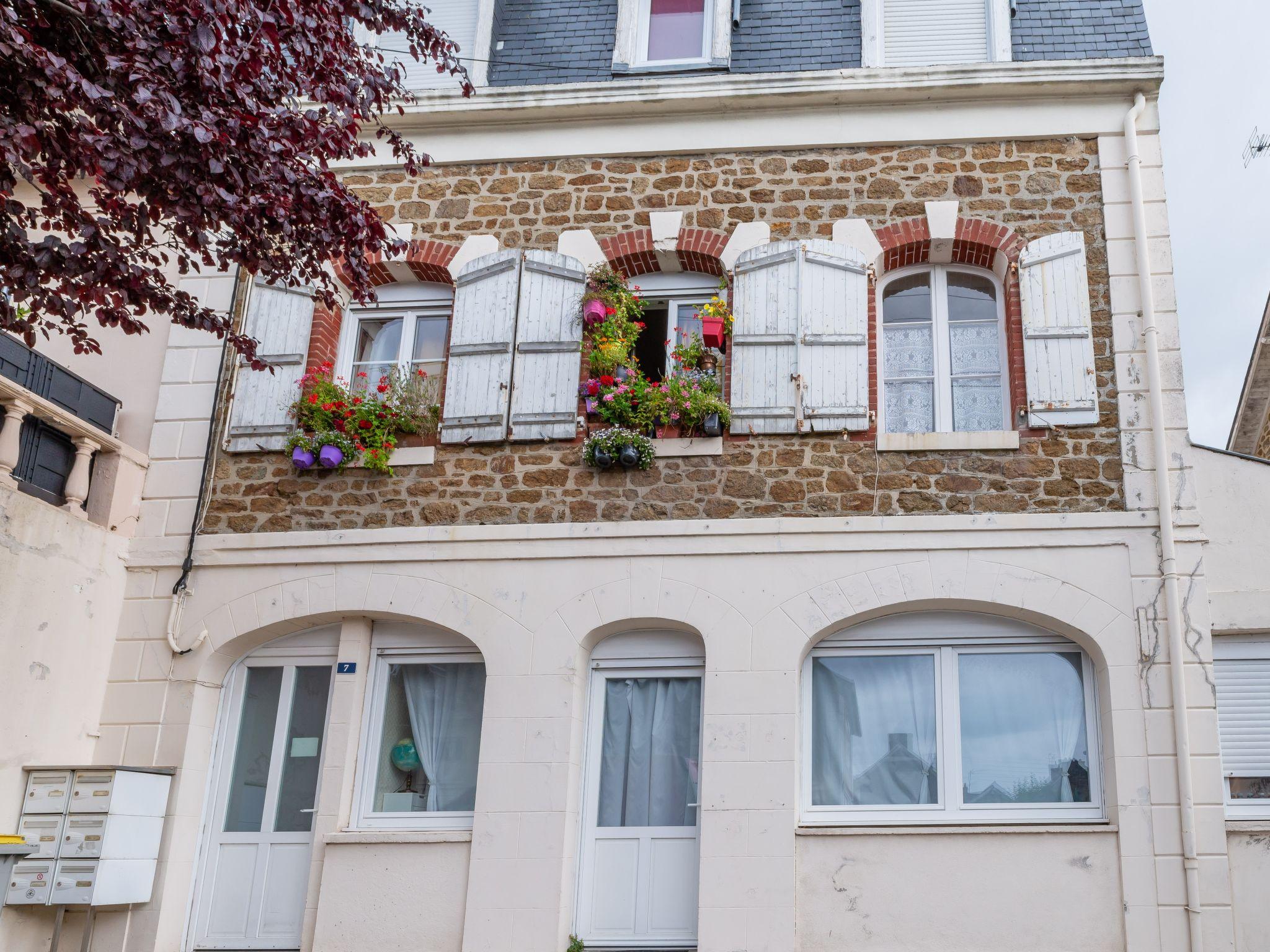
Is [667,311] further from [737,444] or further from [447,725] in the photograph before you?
[447,725]

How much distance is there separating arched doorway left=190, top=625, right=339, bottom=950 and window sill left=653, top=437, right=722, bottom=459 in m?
2.40

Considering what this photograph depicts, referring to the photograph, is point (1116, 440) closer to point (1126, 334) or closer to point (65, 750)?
point (1126, 334)

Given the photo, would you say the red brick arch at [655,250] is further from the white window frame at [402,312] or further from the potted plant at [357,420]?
the potted plant at [357,420]

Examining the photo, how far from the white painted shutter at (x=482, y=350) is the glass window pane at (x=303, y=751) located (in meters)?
1.78

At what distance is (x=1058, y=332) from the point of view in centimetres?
849

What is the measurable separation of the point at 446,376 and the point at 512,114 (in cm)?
193

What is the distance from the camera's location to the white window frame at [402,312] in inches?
380

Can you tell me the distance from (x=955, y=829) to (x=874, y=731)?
783 mm

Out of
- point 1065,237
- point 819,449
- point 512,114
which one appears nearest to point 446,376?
point 512,114

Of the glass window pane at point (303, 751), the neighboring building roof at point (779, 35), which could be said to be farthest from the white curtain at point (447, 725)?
the neighboring building roof at point (779, 35)

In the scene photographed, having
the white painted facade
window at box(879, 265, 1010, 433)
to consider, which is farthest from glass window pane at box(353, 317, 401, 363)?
window at box(879, 265, 1010, 433)

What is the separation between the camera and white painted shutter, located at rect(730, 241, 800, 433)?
8.64m

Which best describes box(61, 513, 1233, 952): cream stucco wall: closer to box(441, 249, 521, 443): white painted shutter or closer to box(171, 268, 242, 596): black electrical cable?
box(171, 268, 242, 596): black electrical cable

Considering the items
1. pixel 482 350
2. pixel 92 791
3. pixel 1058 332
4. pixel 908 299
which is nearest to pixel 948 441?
pixel 1058 332
